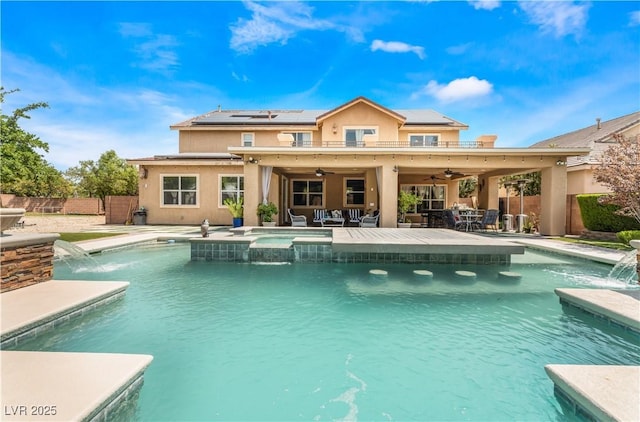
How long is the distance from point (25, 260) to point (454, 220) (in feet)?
47.2

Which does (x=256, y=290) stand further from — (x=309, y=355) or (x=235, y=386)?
(x=235, y=386)

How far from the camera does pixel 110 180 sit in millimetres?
30266

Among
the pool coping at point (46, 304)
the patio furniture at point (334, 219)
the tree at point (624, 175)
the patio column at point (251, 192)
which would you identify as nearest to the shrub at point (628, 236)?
the tree at point (624, 175)

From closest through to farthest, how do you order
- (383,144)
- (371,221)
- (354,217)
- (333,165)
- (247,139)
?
(333,165) → (371,221) → (383,144) → (354,217) → (247,139)

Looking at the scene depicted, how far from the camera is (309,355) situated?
10.8 ft

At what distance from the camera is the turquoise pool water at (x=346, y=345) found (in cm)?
251

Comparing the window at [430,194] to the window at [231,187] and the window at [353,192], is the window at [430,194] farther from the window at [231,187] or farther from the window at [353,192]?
the window at [231,187]

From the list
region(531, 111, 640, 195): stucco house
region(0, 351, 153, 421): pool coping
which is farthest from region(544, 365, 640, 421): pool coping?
region(531, 111, 640, 195): stucco house

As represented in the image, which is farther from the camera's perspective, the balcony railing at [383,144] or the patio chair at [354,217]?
the patio chair at [354,217]

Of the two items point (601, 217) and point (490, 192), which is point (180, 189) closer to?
point (490, 192)

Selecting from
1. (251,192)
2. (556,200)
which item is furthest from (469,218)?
(251,192)

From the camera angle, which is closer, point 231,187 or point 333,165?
point 333,165

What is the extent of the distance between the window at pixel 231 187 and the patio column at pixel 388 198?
7.36m

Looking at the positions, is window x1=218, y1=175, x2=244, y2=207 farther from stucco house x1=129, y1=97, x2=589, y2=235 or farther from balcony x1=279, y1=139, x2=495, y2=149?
balcony x1=279, y1=139, x2=495, y2=149
